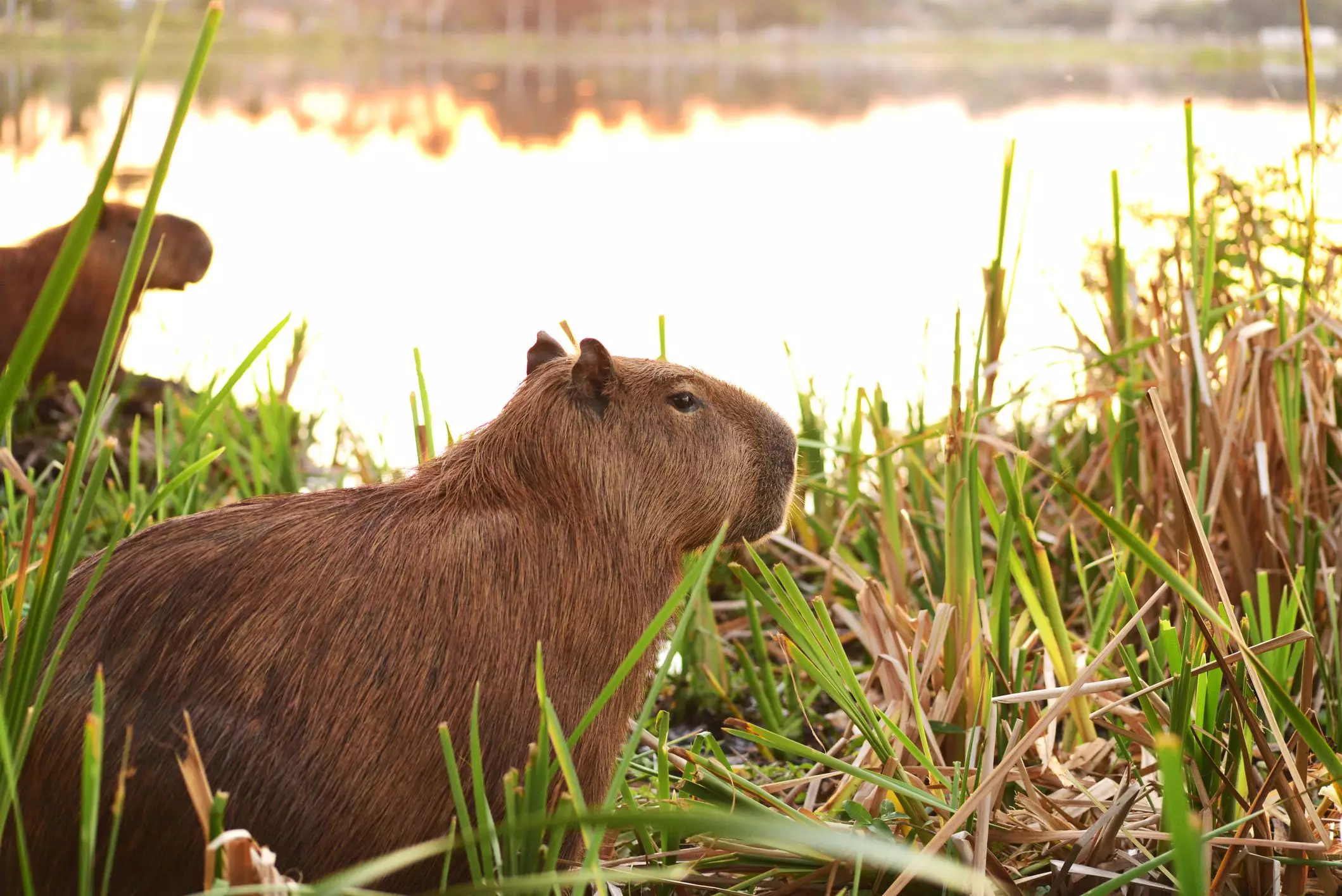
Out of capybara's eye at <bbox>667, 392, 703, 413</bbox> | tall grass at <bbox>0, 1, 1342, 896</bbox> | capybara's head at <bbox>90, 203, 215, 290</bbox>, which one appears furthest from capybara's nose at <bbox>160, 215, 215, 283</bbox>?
capybara's eye at <bbox>667, 392, 703, 413</bbox>

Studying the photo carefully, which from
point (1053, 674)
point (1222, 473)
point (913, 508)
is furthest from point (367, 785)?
point (913, 508)

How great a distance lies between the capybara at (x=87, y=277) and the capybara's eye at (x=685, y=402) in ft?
5.27

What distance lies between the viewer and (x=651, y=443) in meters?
1.10

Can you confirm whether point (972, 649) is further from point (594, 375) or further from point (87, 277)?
point (87, 277)

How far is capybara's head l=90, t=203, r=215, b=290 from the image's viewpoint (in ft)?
8.80

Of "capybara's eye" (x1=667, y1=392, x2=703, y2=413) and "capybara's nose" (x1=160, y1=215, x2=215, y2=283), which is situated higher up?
"capybara's nose" (x1=160, y1=215, x2=215, y2=283)

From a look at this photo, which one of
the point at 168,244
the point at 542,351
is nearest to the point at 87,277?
the point at 168,244

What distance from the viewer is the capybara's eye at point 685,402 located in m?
1.14

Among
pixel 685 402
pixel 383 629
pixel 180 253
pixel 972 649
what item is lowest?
pixel 972 649

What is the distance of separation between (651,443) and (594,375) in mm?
77

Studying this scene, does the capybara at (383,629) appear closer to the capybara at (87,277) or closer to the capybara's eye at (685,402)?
the capybara's eye at (685,402)

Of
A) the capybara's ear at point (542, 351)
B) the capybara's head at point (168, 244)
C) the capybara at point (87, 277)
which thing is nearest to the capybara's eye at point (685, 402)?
the capybara's ear at point (542, 351)

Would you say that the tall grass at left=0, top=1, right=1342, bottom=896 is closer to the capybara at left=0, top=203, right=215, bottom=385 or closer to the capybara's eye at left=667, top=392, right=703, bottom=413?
the capybara's eye at left=667, top=392, right=703, bottom=413

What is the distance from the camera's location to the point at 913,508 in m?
2.03
